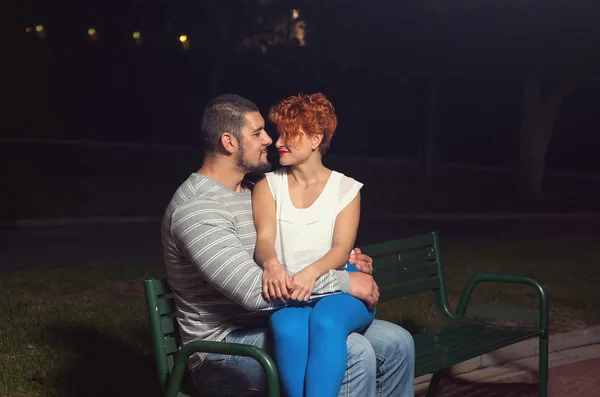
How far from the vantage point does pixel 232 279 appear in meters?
3.55

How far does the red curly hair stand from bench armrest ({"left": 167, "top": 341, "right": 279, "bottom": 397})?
0.95 meters

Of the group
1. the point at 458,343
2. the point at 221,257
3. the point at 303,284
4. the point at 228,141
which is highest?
the point at 228,141

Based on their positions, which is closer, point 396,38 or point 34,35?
point 396,38

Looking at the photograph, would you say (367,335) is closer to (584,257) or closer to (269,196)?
(269,196)

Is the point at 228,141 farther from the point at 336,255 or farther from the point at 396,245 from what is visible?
the point at 396,245

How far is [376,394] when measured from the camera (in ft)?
12.7

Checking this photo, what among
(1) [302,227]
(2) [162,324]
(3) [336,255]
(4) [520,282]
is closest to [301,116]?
(1) [302,227]

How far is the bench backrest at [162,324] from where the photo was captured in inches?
148

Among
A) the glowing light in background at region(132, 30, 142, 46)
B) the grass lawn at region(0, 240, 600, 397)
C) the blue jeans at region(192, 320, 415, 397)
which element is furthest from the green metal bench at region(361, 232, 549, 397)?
the glowing light in background at region(132, 30, 142, 46)

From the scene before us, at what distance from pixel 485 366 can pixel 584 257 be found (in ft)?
18.0

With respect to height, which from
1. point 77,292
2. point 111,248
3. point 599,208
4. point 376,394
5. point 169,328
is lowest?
point 599,208

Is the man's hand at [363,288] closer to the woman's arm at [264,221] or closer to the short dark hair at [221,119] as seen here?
the woman's arm at [264,221]

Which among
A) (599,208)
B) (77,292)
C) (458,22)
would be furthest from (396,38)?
(77,292)

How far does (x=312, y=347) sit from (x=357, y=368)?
23 cm
